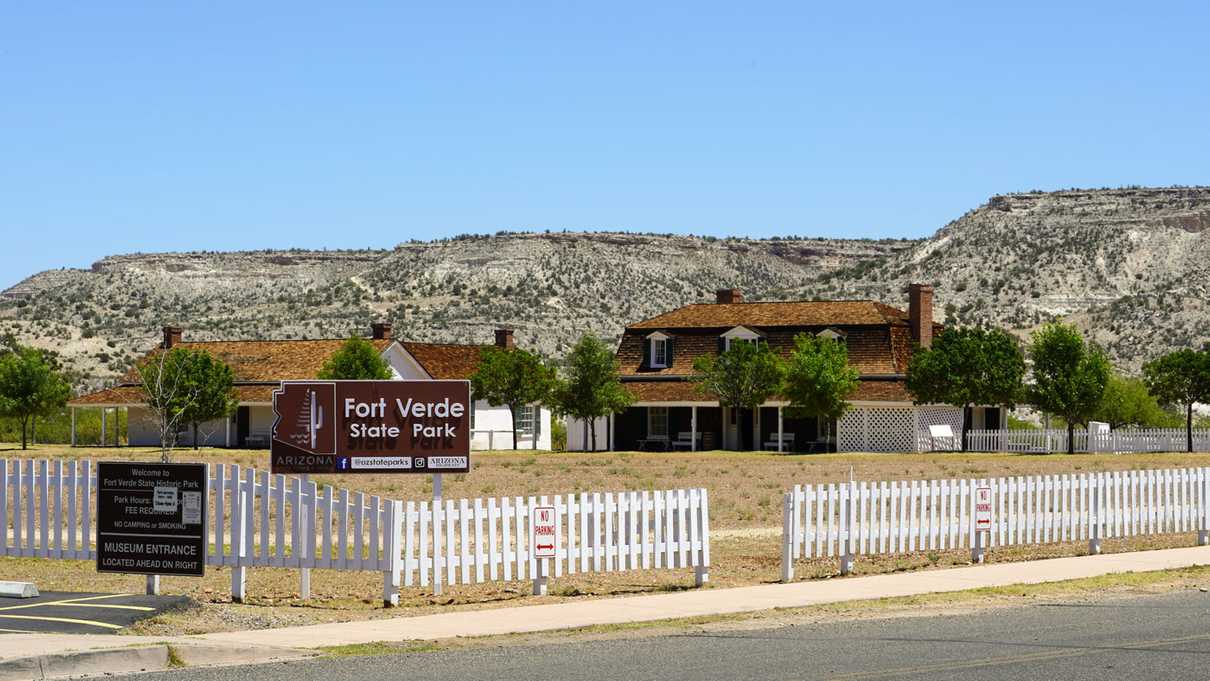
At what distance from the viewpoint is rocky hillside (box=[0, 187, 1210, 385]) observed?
4542 inches

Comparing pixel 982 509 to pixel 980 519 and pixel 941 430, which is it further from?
pixel 941 430

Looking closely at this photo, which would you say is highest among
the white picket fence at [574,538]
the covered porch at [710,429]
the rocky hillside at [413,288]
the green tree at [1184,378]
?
the rocky hillside at [413,288]

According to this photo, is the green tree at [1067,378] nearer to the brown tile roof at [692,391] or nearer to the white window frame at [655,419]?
the brown tile roof at [692,391]

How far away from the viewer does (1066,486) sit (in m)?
22.6

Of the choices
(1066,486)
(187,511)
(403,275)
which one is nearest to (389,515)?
(187,511)

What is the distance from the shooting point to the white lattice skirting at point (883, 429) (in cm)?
6562

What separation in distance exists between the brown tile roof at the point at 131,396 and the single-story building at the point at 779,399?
43.1 feet

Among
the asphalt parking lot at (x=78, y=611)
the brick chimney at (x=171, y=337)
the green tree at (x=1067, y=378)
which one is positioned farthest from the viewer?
the brick chimney at (x=171, y=337)

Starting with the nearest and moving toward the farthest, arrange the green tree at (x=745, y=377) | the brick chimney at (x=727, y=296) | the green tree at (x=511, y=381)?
the green tree at (x=745, y=377), the green tree at (x=511, y=381), the brick chimney at (x=727, y=296)

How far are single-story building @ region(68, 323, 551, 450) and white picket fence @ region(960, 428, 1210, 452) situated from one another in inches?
778

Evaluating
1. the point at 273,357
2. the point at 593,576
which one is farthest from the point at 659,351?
the point at 593,576

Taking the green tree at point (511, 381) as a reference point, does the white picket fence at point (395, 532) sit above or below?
below

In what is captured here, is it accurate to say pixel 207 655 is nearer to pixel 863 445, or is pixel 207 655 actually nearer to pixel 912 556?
pixel 912 556

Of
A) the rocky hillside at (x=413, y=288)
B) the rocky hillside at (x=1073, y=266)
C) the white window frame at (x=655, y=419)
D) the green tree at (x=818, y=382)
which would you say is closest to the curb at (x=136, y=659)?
the green tree at (x=818, y=382)
